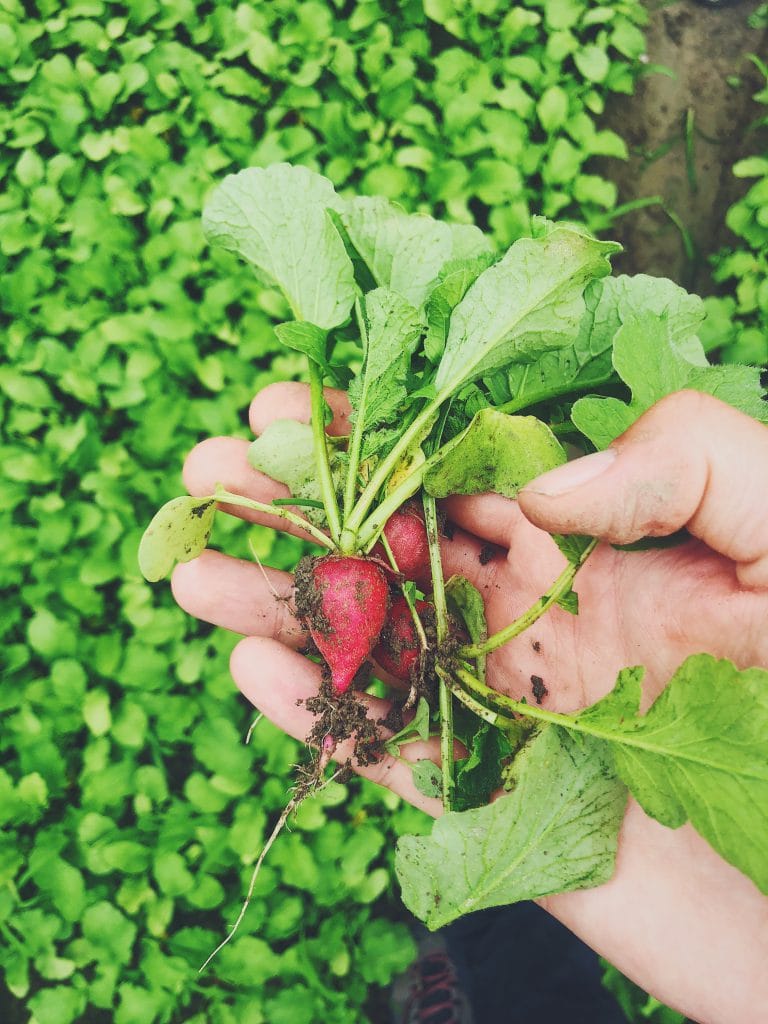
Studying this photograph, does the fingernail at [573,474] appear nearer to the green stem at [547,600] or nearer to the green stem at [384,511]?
the green stem at [547,600]

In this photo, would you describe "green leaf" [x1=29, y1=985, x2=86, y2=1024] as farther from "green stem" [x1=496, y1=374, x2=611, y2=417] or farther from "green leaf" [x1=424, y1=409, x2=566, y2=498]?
"green stem" [x1=496, y1=374, x2=611, y2=417]

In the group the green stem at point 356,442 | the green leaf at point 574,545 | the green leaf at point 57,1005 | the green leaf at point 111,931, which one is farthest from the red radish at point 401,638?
the green leaf at point 57,1005

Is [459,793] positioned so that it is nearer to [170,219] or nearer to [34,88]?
[170,219]

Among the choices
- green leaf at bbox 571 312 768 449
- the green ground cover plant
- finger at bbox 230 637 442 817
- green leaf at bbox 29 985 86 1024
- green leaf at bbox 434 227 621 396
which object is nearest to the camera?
green leaf at bbox 571 312 768 449

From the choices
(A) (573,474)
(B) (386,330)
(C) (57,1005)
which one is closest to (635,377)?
(A) (573,474)

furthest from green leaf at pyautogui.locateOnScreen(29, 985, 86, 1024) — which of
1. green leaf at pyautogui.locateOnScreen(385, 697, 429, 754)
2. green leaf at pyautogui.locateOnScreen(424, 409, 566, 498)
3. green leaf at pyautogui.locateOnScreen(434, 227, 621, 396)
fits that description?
green leaf at pyautogui.locateOnScreen(434, 227, 621, 396)
